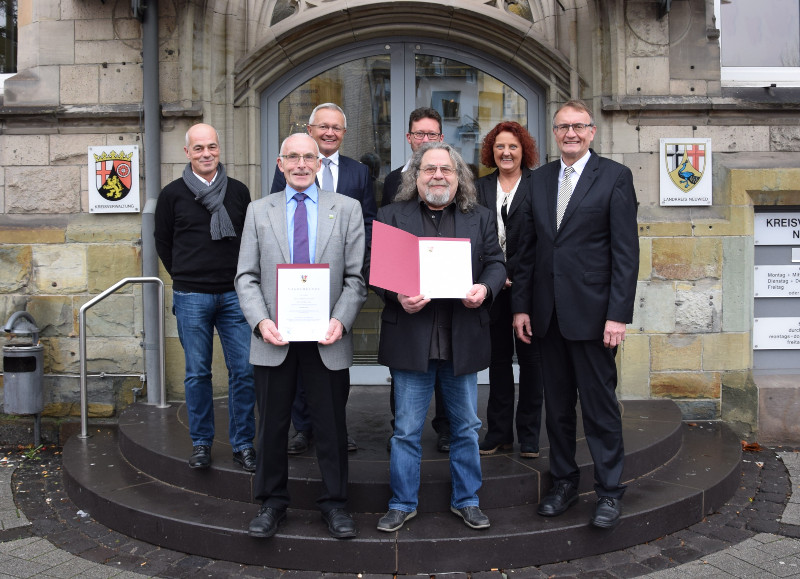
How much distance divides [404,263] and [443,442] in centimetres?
147

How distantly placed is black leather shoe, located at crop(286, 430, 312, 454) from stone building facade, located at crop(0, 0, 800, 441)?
190 centimetres

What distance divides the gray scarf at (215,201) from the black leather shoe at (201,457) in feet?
3.89

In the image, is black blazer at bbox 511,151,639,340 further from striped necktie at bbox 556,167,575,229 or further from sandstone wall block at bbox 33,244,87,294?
sandstone wall block at bbox 33,244,87,294

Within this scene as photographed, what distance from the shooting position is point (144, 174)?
6.15 m

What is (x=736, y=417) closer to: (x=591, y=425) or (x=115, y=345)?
(x=591, y=425)

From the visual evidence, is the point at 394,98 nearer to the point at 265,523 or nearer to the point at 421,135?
the point at 421,135

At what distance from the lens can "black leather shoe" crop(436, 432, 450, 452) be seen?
4609 mm

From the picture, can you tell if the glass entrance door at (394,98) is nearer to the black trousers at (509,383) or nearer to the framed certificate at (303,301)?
the black trousers at (509,383)

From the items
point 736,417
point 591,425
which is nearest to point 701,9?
point 736,417

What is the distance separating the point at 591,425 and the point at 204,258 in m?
2.17

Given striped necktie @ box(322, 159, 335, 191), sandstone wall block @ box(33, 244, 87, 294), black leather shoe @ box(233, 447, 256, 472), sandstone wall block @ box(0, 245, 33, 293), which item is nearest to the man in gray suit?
black leather shoe @ box(233, 447, 256, 472)

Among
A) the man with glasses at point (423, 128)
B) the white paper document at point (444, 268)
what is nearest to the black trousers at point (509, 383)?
the white paper document at point (444, 268)

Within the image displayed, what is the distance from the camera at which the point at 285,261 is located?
3.74 meters

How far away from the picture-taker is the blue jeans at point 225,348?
170 inches
